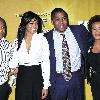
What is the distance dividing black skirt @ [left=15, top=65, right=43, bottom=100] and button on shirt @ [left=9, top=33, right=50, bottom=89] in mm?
71

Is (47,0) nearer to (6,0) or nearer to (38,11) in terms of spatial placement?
(38,11)

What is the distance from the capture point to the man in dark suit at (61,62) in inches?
140

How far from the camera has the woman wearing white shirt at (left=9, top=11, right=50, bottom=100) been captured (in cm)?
337

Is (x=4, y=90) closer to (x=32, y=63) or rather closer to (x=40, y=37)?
(x=32, y=63)

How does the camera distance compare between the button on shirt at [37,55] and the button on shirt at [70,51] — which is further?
the button on shirt at [70,51]

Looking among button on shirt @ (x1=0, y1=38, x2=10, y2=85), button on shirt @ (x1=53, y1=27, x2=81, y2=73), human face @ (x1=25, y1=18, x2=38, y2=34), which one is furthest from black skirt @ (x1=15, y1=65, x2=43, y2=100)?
human face @ (x1=25, y1=18, x2=38, y2=34)

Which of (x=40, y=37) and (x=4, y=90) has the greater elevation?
(x=40, y=37)

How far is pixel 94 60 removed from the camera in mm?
3414

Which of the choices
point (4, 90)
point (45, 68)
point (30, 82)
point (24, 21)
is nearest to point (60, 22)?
point (24, 21)

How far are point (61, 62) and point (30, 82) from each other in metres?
0.50

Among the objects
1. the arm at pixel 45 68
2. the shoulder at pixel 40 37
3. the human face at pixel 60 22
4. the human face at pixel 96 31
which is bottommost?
the arm at pixel 45 68

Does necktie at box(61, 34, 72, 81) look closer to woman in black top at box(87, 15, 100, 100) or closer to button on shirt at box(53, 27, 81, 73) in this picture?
button on shirt at box(53, 27, 81, 73)

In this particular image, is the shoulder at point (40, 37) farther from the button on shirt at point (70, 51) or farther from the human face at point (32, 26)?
the button on shirt at point (70, 51)

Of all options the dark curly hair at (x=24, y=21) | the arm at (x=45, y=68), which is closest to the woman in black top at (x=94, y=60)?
the arm at (x=45, y=68)
